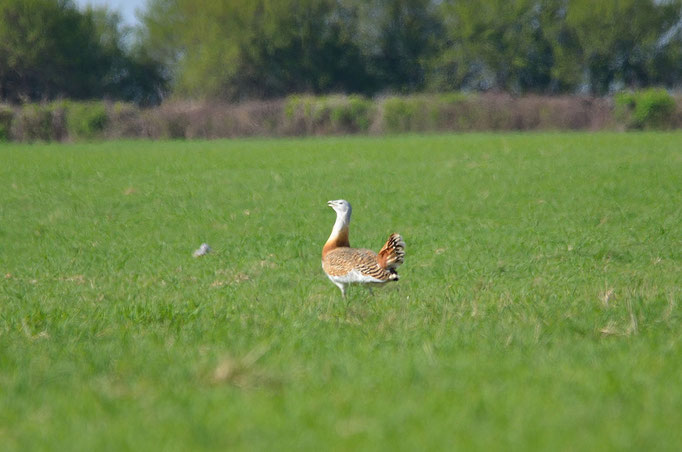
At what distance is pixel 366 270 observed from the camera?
8.95 metres

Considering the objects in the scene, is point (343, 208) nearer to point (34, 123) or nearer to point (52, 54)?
point (34, 123)

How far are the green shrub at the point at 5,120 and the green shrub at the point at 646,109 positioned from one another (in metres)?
31.3

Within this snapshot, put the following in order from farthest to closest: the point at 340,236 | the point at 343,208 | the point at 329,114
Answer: the point at 329,114, the point at 343,208, the point at 340,236

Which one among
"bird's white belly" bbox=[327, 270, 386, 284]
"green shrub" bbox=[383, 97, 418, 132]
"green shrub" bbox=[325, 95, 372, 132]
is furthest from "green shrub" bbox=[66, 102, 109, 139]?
"bird's white belly" bbox=[327, 270, 386, 284]

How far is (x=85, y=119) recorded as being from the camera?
46.8 m

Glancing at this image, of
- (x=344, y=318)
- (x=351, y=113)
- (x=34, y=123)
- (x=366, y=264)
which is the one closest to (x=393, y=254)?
(x=366, y=264)

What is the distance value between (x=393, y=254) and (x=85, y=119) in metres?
40.6

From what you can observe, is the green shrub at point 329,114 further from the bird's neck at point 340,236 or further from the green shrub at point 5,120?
the bird's neck at point 340,236

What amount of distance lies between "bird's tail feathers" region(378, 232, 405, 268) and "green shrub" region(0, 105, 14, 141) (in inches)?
1622

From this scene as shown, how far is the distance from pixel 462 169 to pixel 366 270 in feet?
54.1

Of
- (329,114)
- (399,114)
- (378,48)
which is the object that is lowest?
(329,114)

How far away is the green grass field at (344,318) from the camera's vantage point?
158 inches

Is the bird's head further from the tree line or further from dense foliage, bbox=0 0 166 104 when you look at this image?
dense foliage, bbox=0 0 166 104

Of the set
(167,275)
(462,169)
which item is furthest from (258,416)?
(462,169)
